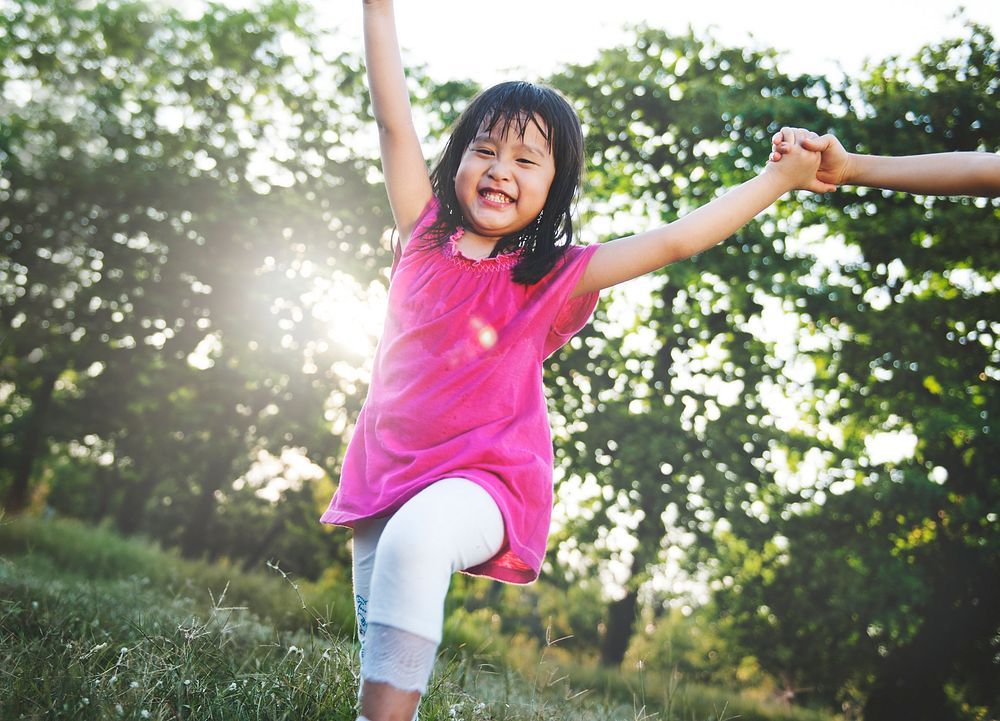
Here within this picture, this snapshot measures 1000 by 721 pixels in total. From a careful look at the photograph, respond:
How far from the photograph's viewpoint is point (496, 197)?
84.4 inches

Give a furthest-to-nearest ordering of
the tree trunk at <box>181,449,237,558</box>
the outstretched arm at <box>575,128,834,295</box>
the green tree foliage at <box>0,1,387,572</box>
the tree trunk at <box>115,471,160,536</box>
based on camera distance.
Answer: the tree trunk at <box>115,471,160,536</box> → the tree trunk at <box>181,449,237,558</box> → the green tree foliage at <box>0,1,387,572</box> → the outstretched arm at <box>575,128,834,295</box>

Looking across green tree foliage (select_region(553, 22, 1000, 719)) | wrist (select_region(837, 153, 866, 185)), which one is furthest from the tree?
wrist (select_region(837, 153, 866, 185))

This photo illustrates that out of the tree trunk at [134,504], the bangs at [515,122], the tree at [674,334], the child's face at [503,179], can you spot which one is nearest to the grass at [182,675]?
the child's face at [503,179]

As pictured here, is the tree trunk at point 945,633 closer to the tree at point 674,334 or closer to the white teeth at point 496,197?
the tree at point 674,334

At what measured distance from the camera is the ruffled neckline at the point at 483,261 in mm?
2160

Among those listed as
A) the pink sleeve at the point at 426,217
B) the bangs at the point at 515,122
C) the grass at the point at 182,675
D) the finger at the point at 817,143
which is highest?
the finger at the point at 817,143

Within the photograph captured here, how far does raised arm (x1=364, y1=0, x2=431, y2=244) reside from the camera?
220 centimetres

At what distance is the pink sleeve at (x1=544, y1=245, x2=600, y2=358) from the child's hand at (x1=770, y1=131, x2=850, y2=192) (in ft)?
1.85

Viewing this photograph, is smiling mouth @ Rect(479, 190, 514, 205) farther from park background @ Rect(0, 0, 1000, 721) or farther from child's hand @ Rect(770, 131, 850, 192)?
park background @ Rect(0, 0, 1000, 721)

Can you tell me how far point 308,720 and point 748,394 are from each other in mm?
9053

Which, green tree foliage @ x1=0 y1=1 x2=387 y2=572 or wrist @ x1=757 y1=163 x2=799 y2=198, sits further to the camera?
green tree foliage @ x1=0 y1=1 x2=387 y2=572

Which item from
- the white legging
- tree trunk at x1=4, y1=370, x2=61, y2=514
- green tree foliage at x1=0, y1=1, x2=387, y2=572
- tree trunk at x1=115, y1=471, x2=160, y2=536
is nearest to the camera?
the white legging

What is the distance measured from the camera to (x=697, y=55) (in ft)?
37.7

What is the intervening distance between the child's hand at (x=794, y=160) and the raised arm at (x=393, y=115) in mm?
931
